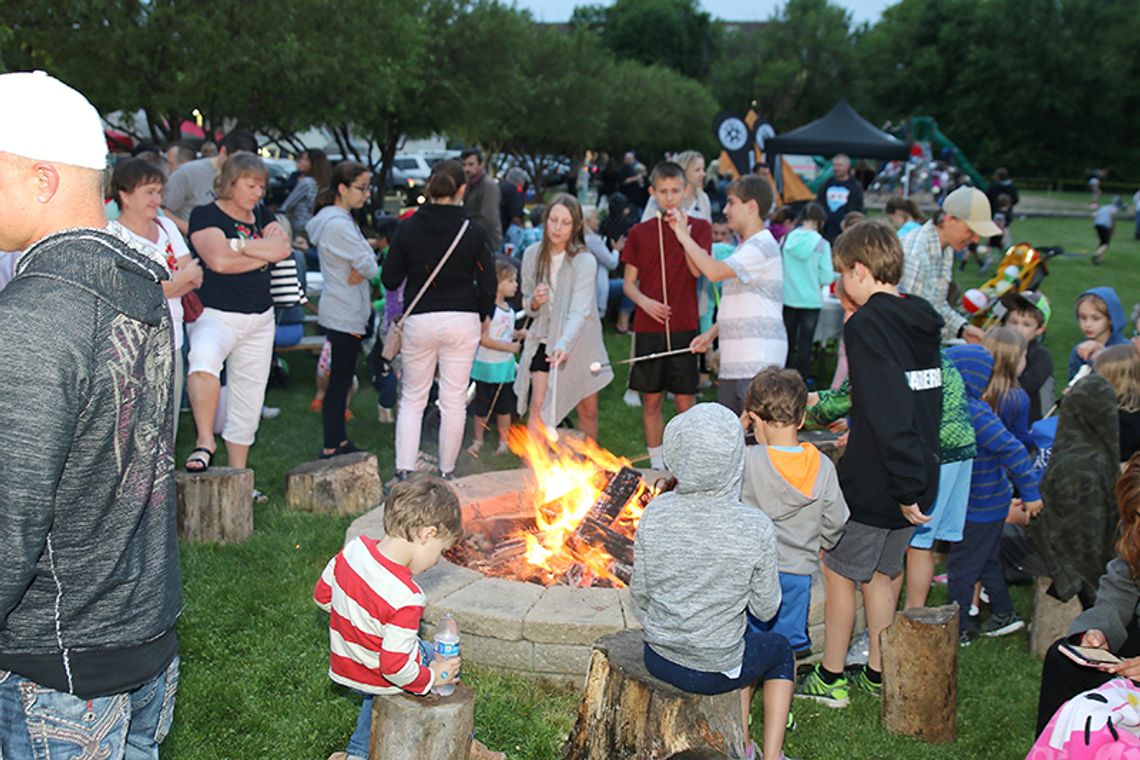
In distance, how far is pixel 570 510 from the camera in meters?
5.91

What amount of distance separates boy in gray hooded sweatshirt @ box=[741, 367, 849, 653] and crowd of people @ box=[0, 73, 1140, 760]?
12 mm

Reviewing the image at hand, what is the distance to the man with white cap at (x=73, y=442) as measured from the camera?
204cm

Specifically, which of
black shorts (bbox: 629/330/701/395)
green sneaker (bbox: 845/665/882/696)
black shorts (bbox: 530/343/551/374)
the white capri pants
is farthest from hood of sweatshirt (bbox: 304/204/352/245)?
Answer: green sneaker (bbox: 845/665/882/696)

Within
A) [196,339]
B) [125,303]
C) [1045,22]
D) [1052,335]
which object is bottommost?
[1052,335]

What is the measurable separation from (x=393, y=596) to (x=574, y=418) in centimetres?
568

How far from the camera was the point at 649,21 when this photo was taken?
254 ft

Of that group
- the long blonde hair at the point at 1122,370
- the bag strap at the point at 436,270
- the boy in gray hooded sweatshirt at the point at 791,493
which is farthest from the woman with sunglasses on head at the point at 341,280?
the long blonde hair at the point at 1122,370

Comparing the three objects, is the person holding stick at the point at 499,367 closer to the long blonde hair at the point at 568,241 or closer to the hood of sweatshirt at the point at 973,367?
the long blonde hair at the point at 568,241

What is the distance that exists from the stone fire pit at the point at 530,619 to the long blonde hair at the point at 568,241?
291cm

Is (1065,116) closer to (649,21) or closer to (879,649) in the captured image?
(649,21)

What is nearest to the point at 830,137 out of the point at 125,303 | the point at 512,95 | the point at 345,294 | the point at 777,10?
the point at 512,95

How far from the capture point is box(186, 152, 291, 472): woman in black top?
6.25m

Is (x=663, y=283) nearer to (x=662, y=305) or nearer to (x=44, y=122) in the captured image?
(x=662, y=305)

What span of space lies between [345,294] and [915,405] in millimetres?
4316
